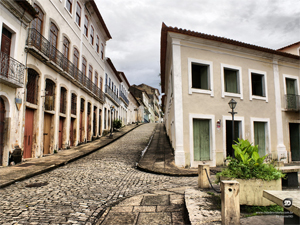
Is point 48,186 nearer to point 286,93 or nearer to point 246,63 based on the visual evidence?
point 246,63

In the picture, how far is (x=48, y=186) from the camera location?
611 cm

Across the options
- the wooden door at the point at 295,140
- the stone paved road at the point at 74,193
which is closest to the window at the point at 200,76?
the stone paved road at the point at 74,193

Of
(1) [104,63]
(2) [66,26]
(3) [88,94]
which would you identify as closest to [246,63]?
(2) [66,26]

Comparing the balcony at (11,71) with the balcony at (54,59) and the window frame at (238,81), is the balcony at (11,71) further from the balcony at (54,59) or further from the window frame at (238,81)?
the window frame at (238,81)

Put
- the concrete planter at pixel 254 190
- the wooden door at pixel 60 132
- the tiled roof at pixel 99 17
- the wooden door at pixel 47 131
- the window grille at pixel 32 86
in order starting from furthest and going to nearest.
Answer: the tiled roof at pixel 99 17 → the wooden door at pixel 60 132 → the wooden door at pixel 47 131 → the window grille at pixel 32 86 → the concrete planter at pixel 254 190

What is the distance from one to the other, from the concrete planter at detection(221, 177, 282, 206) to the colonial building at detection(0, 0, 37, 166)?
27.7 feet

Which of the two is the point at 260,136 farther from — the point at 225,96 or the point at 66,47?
the point at 66,47

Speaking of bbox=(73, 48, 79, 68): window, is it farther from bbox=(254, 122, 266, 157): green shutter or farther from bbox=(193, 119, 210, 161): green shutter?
bbox=(254, 122, 266, 157): green shutter

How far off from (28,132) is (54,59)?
4356mm

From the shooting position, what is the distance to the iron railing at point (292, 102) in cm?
1289

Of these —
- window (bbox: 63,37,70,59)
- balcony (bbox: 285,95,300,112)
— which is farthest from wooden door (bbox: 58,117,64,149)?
balcony (bbox: 285,95,300,112)

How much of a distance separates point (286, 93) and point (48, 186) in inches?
509

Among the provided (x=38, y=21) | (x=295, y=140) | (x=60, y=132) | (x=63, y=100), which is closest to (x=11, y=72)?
(x=38, y=21)

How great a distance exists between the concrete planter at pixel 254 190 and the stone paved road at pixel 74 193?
8.28 feet
